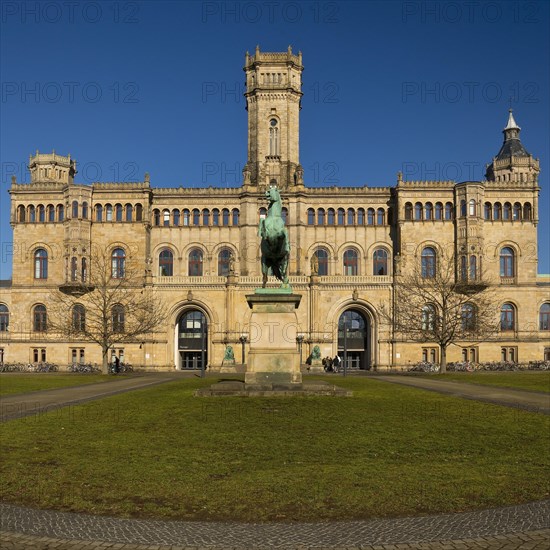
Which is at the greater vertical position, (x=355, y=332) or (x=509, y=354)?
(x=355, y=332)

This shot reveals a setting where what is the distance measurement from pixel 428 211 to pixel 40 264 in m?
45.3

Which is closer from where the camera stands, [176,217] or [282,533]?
[282,533]

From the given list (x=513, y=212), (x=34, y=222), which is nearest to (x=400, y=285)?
(x=513, y=212)

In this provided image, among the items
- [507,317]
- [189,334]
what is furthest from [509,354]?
[189,334]

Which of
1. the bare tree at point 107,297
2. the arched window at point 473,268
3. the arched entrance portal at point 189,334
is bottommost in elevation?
the arched entrance portal at point 189,334

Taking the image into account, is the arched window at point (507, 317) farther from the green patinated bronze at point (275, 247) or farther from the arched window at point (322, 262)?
the green patinated bronze at point (275, 247)

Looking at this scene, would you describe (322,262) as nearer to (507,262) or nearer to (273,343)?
(507,262)

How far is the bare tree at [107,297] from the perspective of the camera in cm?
6275

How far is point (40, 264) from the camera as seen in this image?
228 ft

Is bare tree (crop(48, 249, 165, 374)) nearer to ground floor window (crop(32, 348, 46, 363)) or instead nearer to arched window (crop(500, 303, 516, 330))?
ground floor window (crop(32, 348, 46, 363))

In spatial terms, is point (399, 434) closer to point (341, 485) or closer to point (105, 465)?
point (341, 485)

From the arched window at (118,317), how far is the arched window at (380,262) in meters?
29.3

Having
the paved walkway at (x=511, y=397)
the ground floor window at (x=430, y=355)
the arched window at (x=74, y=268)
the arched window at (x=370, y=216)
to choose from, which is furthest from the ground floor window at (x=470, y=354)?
the arched window at (x=74, y=268)

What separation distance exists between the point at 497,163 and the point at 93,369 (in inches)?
2603
